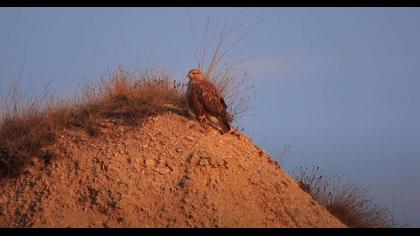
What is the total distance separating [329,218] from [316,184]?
63.7 inches

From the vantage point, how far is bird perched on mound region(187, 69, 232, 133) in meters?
9.12

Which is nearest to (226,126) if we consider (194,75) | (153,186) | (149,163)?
(194,75)

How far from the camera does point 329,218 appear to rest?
884 centimetres

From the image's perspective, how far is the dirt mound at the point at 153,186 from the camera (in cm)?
793

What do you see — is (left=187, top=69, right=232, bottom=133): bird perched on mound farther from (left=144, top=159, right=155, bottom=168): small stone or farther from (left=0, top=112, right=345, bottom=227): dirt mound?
(left=144, top=159, right=155, bottom=168): small stone

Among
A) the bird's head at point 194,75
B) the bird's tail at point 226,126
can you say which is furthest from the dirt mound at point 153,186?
the bird's head at point 194,75

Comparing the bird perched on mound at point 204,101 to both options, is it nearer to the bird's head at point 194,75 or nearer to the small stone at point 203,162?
the bird's head at point 194,75

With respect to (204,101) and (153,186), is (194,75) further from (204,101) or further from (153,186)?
(153,186)

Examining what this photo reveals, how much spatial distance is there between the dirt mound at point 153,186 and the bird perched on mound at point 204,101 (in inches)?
9.0

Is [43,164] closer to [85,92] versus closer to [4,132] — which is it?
Result: [4,132]

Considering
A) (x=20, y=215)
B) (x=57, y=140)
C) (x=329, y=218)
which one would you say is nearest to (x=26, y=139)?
(x=57, y=140)

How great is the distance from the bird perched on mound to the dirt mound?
0.23 meters

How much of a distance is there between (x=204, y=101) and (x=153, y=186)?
1717 mm

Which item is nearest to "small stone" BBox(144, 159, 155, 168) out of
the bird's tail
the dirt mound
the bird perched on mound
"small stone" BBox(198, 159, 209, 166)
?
the dirt mound
